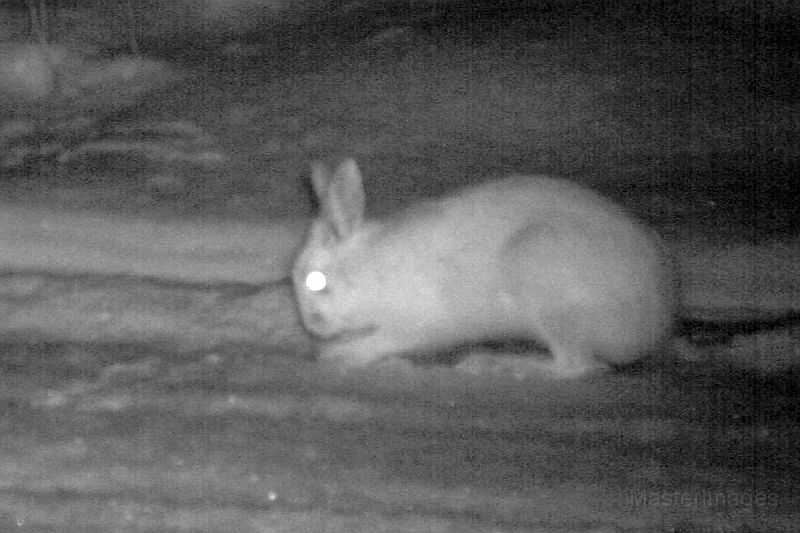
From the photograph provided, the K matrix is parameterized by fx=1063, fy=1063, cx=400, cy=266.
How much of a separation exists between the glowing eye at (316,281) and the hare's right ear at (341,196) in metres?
0.18

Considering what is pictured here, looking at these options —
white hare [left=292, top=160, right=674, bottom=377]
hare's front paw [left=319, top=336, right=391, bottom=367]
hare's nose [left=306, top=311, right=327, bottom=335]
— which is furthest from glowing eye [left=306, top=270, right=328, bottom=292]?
hare's front paw [left=319, top=336, right=391, bottom=367]

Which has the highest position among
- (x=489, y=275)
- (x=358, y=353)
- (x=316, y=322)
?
(x=489, y=275)

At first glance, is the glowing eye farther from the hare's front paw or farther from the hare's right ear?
the hare's front paw

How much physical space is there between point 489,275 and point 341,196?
696mm

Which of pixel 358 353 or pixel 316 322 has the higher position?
pixel 316 322

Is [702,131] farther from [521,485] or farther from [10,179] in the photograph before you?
[10,179]

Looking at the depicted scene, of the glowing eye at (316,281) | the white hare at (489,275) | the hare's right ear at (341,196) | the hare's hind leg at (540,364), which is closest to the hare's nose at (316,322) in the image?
the white hare at (489,275)

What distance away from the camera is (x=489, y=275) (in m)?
4.40

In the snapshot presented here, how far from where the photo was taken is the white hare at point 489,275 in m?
4.19

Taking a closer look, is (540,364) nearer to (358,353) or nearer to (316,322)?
(358,353)

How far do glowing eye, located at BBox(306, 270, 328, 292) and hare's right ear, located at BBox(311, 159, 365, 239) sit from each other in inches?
7.1

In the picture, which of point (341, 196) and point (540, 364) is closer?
point (341, 196)

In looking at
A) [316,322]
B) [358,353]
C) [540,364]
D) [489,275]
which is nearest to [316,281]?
[316,322]

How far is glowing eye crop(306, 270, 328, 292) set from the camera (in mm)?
4434
